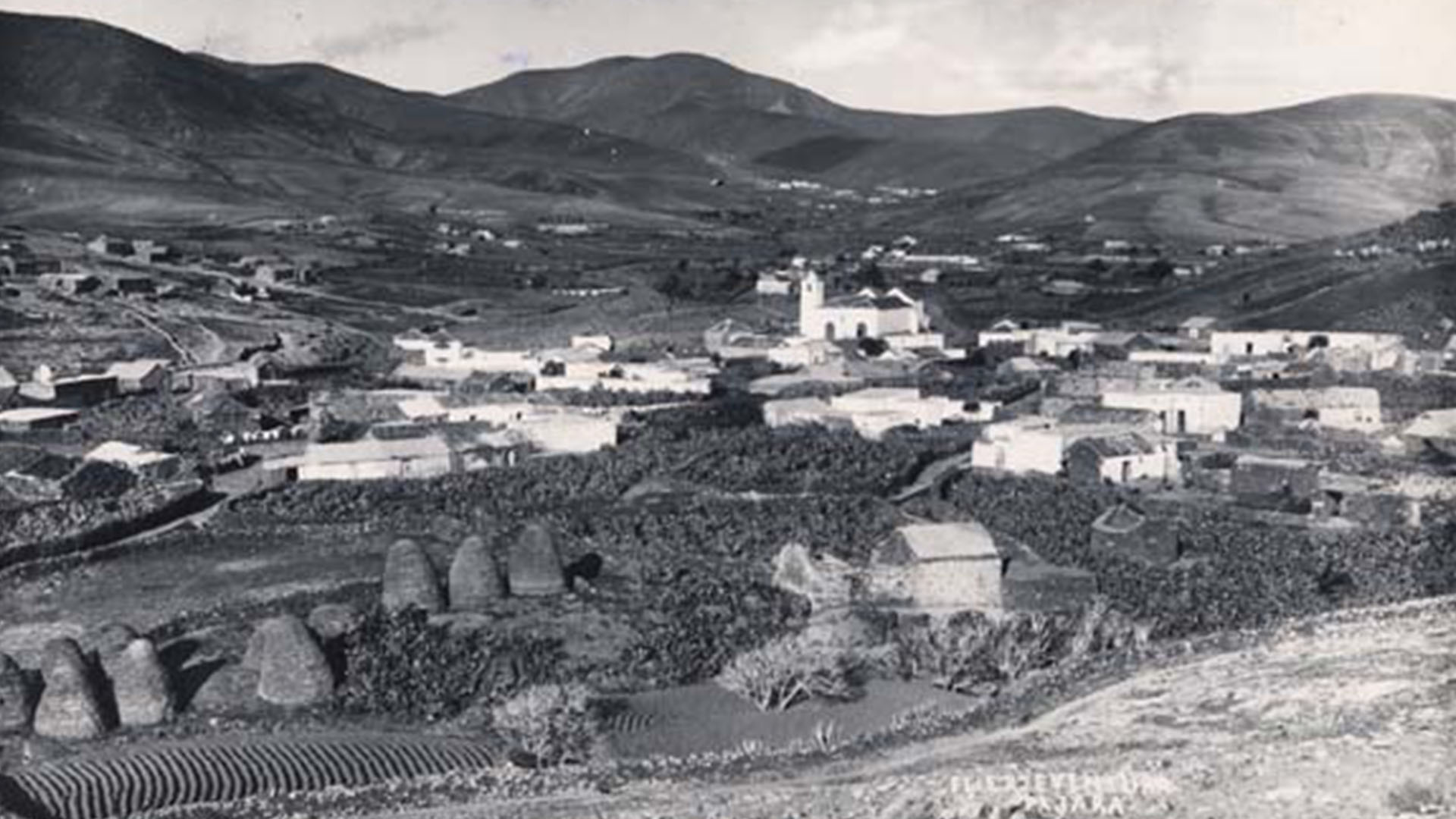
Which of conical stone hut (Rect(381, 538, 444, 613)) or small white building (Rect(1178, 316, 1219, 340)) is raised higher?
small white building (Rect(1178, 316, 1219, 340))

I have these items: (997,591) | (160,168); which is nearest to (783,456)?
(997,591)

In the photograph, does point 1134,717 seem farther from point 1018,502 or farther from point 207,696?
point 1018,502

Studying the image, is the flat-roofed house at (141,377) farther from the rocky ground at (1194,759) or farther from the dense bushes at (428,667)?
the rocky ground at (1194,759)

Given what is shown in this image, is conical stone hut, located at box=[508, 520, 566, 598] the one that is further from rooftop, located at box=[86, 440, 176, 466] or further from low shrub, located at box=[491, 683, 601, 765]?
rooftop, located at box=[86, 440, 176, 466]

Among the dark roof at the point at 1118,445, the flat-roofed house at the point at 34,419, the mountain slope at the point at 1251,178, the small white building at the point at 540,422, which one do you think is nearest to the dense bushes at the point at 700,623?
the dark roof at the point at 1118,445

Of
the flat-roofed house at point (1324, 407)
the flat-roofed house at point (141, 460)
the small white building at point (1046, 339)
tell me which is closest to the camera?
the flat-roofed house at point (141, 460)

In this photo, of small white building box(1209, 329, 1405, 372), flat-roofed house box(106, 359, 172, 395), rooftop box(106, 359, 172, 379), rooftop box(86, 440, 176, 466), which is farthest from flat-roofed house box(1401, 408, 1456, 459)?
rooftop box(106, 359, 172, 379)
